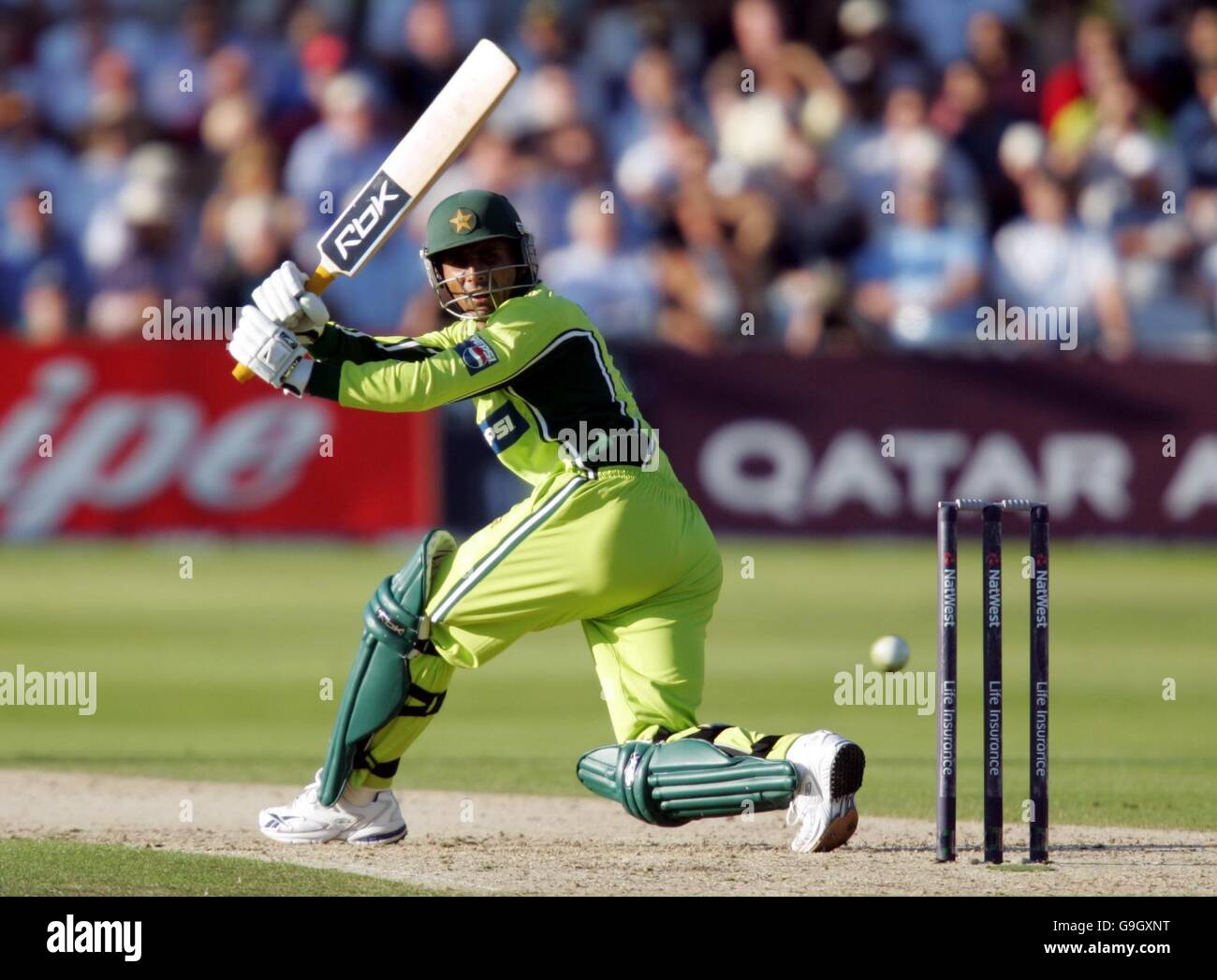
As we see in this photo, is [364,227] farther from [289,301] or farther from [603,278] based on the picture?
[603,278]

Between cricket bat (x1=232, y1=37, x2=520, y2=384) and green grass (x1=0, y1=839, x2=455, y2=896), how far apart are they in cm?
141

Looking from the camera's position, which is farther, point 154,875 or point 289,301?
point 289,301

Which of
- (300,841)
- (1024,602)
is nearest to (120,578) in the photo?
(1024,602)

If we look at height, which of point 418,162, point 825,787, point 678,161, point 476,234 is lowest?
point 825,787

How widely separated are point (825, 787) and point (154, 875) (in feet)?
5.82

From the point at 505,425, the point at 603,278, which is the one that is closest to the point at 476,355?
the point at 505,425

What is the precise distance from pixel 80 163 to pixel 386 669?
11.0 meters

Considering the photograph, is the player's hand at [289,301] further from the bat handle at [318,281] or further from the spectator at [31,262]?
the spectator at [31,262]

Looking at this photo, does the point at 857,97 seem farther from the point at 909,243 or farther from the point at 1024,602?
the point at 1024,602

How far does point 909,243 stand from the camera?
14.9 meters

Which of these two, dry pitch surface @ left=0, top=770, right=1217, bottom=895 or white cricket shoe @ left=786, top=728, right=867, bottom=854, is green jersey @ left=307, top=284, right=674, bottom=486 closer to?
white cricket shoe @ left=786, top=728, right=867, bottom=854

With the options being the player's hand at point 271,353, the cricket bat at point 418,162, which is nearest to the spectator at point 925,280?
the cricket bat at point 418,162

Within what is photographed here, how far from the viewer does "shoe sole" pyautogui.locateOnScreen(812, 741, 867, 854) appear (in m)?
5.49

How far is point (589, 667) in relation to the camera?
36.0ft
